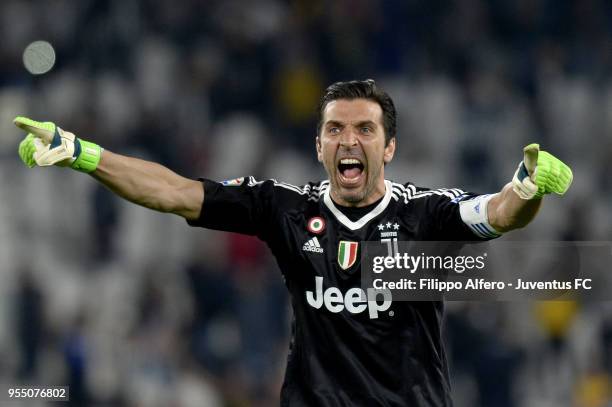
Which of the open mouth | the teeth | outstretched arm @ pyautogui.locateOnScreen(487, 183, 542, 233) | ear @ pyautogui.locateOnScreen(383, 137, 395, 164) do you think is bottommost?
outstretched arm @ pyautogui.locateOnScreen(487, 183, 542, 233)

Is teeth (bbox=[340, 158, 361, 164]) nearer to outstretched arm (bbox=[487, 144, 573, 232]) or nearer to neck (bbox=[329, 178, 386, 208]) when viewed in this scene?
neck (bbox=[329, 178, 386, 208])

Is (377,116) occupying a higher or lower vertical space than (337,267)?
higher

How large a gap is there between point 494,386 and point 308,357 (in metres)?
4.40

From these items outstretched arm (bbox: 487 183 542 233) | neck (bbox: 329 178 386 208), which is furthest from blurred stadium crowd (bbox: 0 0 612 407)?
outstretched arm (bbox: 487 183 542 233)

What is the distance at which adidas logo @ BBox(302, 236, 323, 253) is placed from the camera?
4328 mm

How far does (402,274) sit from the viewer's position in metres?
4.26

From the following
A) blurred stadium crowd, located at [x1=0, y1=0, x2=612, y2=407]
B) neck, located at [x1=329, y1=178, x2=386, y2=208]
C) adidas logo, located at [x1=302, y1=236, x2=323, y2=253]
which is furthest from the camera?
blurred stadium crowd, located at [x1=0, y1=0, x2=612, y2=407]

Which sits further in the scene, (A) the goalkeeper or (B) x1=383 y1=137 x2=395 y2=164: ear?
(B) x1=383 y1=137 x2=395 y2=164: ear

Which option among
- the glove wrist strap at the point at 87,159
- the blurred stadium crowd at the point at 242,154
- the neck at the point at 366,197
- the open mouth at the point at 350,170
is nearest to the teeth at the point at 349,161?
the open mouth at the point at 350,170

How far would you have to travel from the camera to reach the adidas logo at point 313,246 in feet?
14.2

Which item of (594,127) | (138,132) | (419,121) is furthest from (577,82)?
(138,132)

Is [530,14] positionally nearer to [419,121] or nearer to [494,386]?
[419,121]

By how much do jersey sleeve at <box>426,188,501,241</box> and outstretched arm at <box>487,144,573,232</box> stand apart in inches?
3.0

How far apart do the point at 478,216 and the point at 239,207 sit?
1.00 m
